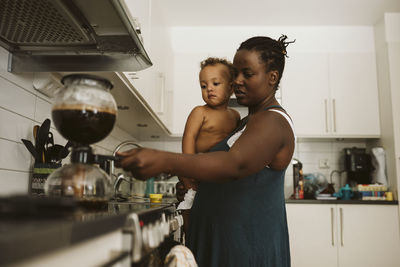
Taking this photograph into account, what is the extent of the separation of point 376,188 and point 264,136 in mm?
2417

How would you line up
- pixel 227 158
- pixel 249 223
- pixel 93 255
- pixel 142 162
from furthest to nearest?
pixel 249 223 < pixel 227 158 < pixel 142 162 < pixel 93 255

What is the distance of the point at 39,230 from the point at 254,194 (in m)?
0.84

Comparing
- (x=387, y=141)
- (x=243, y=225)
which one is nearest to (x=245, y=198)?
(x=243, y=225)

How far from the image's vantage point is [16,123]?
144cm

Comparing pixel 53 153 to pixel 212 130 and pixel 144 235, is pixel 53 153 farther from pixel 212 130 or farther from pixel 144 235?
pixel 144 235

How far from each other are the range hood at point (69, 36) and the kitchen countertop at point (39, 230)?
0.73 metres

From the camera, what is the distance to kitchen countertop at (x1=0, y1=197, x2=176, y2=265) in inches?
14.6

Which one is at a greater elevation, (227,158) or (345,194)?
(227,158)

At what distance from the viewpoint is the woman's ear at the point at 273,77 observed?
123 cm

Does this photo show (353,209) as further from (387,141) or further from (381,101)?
(381,101)

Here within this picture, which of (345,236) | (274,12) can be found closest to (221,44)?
(274,12)

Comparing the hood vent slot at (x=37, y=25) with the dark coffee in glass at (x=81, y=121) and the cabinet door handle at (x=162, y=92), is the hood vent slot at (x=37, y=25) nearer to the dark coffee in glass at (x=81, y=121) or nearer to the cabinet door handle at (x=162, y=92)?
the dark coffee in glass at (x=81, y=121)

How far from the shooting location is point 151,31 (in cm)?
237

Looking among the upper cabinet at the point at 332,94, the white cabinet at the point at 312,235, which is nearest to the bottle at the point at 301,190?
the white cabinet at the point at 312,235
